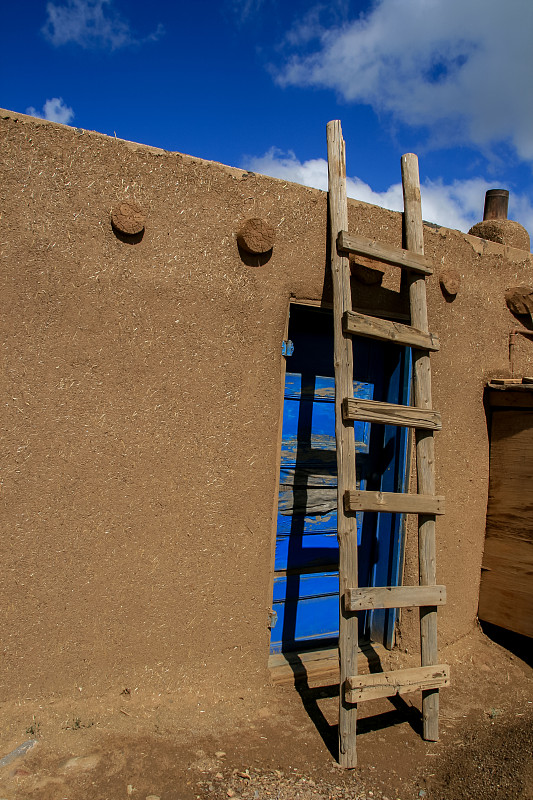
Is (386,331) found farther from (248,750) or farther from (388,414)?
(248,750)

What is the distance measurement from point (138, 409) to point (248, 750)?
1.48 meters

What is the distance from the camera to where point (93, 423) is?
7.88ft

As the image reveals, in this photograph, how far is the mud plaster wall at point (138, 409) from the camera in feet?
7.52

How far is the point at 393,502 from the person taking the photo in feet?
8.44

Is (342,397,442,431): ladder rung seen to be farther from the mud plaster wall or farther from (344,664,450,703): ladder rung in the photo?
(344,664,450,703): ladder rung

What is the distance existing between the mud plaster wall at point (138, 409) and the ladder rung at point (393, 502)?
0.47 metres

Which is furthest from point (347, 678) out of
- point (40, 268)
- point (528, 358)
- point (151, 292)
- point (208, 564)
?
point (528, 358)

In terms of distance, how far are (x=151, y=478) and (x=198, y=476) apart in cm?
21

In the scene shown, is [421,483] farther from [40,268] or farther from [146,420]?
[40,268]

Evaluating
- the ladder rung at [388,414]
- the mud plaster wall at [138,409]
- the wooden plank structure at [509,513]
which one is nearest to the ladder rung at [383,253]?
the mud plaster wall at [138,409]

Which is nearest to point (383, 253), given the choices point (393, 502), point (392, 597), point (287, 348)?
point (287, 348)

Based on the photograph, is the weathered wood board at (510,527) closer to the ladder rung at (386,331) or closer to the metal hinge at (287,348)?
the ladder rung at (386,331)

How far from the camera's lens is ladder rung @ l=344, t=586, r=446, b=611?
2410mm

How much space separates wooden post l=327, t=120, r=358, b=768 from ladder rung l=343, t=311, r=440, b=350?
51mm
